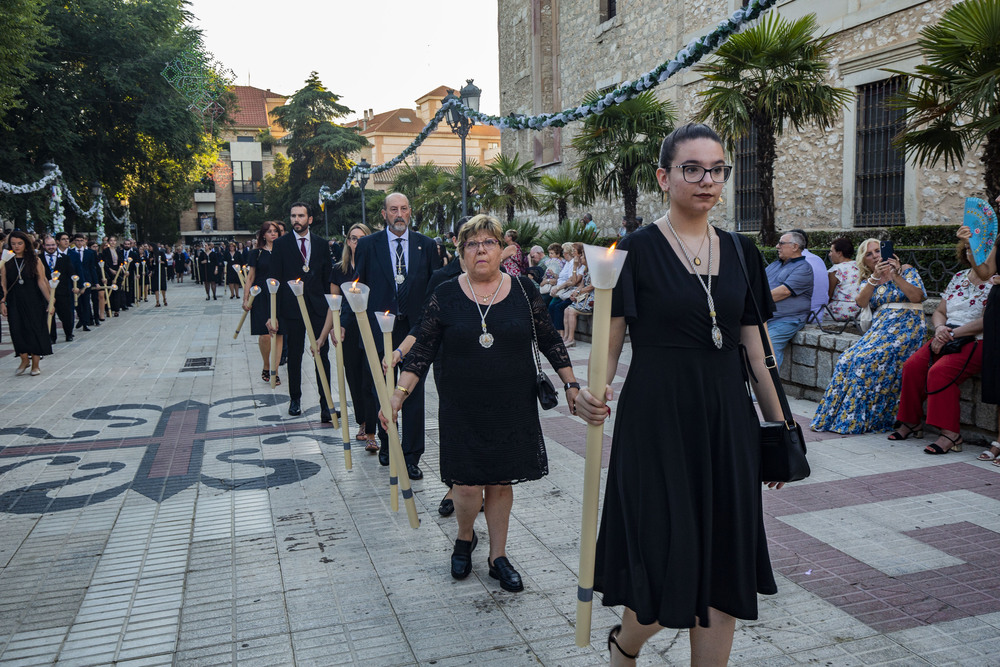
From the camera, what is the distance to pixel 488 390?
407 cm

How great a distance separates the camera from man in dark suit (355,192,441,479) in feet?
20.0

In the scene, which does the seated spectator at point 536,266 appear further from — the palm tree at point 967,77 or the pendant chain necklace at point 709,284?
the pendant chain necklace at point 709,284

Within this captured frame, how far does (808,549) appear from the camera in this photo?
4516 mm

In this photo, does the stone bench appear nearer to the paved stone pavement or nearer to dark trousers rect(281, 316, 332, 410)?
the paved stone pavement

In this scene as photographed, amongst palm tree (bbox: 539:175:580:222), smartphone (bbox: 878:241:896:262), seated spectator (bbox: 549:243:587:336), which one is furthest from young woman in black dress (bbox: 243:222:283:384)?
palm tree (bbox: 539:175:580:222)

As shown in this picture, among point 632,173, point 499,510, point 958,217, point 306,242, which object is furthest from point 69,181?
point 499,510

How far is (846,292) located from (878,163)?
671cm

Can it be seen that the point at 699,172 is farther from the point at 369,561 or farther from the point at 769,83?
the point at 769,83

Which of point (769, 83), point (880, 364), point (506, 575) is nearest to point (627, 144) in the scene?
point (769, 83)

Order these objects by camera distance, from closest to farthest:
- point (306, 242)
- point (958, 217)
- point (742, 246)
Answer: point (742, 246)
point (306, 242)
point (958, 217)

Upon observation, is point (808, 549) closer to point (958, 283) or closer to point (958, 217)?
point (958, 283)

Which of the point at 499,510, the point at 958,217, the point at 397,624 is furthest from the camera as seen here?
the point at 958,217

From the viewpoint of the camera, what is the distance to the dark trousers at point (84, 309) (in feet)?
58.4

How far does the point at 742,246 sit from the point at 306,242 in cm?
652
